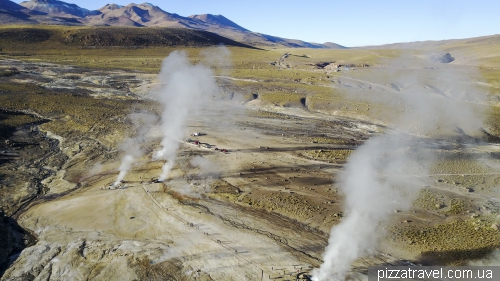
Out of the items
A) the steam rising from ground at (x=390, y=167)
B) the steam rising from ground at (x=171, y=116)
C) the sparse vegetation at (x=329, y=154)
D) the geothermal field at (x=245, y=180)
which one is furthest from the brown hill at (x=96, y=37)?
the sparse vegetation at (x=329, y=154)

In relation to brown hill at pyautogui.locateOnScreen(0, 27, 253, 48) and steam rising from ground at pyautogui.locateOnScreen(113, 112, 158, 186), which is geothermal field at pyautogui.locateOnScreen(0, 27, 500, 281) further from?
brown hill at pyautogui.locateOnScreen(0, 27, 253, 48)

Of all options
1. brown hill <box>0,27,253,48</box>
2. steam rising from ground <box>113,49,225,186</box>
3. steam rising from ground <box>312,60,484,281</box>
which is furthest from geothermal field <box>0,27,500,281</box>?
brown hill <box>0,27,253,48</box>

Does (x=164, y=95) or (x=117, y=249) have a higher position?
(x=164, y=95)

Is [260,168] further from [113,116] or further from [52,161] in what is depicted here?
[113,116]

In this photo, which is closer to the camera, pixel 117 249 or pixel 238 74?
pixel 117 249

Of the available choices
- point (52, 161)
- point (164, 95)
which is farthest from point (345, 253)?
point (164, 95)

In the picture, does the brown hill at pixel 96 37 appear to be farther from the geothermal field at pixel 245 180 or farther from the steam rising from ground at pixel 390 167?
the steam rising from ground at pixel 390 167

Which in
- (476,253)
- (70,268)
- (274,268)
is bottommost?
(70,268)
